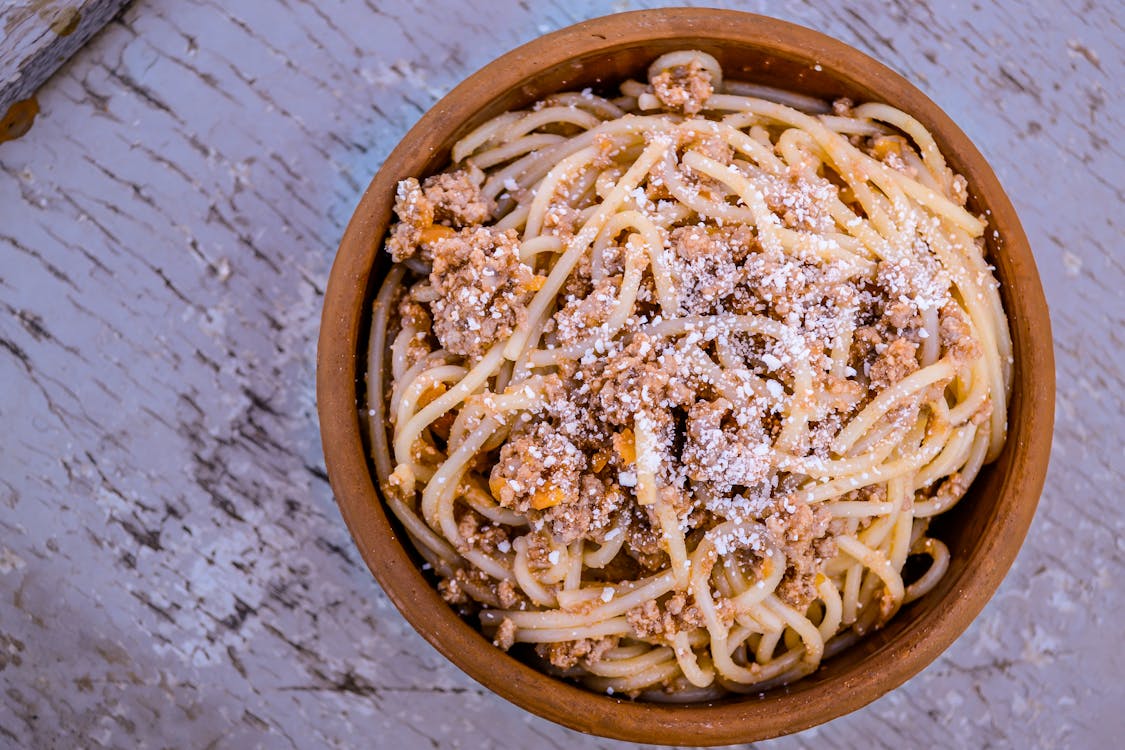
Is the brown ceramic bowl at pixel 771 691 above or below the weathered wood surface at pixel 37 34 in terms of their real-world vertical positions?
below

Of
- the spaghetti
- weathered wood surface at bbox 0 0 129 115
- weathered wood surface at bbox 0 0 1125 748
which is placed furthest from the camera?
weathered wood surface at bbox 0 0 1125 748

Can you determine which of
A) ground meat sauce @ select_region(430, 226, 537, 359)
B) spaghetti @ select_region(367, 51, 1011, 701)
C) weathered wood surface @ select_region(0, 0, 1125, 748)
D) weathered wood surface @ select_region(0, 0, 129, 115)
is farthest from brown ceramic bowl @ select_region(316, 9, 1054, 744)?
weathered wood surface @ select_region(0, 0, 129, 115)

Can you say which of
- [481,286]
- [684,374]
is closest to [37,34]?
[481,286]

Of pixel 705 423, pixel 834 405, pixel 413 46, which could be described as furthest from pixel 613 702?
pixel 413 46

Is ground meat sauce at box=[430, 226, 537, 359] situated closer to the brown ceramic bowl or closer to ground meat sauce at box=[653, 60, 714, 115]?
the brown ceramic bowl

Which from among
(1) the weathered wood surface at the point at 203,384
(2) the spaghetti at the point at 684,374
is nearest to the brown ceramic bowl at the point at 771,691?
(2) the spaghetti at the point at 684,374

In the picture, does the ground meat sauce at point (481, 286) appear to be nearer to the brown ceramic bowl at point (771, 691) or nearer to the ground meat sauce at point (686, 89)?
the brown ceramic bowl at point (771, 691)

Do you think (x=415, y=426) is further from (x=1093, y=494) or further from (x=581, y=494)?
(x=1093, y=494)
